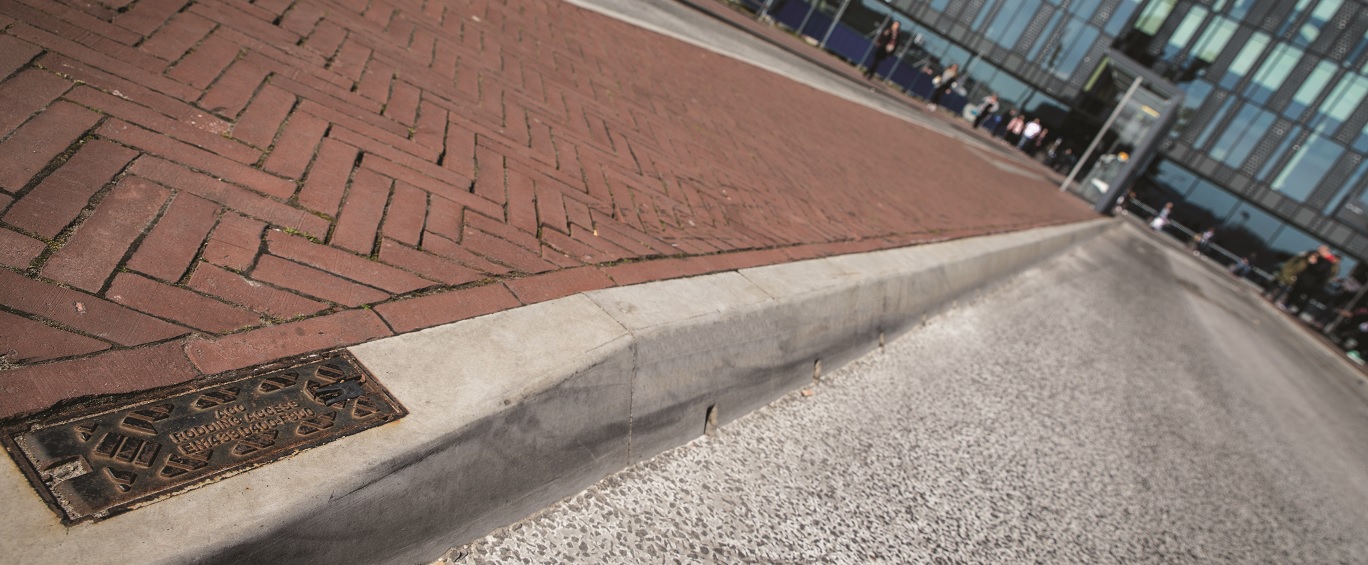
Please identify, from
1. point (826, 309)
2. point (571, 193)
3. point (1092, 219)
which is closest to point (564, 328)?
point (571, 193)

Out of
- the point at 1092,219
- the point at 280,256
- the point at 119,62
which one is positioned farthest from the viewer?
the point at 1092,219

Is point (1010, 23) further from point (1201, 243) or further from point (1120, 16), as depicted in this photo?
point (1201, 243)

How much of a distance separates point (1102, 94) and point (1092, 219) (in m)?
25.9

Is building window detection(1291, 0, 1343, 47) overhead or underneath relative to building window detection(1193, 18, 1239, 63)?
overhead

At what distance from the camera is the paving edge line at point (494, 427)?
1.25m

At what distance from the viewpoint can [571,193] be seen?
332 centimetres

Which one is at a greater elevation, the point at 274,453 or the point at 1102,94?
the point at 1102,94

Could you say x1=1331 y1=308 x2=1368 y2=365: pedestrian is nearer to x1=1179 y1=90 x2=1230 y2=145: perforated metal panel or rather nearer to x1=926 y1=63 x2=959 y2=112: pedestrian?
x1=926 y1=63 x2=959 y2=112: pedestrian

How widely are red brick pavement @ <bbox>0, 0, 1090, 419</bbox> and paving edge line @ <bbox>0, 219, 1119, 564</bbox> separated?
0.69 ft

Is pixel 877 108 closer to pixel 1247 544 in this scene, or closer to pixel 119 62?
pixel 1247 544

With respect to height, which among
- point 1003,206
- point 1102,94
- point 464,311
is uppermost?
point 1102,94

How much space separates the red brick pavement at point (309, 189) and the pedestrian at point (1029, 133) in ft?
83.6

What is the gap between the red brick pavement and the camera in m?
1.70

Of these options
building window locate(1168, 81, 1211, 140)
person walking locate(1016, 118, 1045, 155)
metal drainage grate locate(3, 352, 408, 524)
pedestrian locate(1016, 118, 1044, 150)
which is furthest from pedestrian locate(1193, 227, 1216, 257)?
metal drainage grate locate(3, 352, 408, 524)
